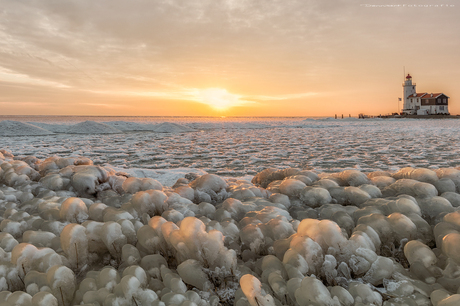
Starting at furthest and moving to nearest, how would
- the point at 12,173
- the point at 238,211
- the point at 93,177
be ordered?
the point at 12,173, the point at 93,177, the point at 238,211

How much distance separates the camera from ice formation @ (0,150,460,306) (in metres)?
1.02

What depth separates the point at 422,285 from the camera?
1028 millimetres

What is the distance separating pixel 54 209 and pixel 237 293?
1474 millimetres

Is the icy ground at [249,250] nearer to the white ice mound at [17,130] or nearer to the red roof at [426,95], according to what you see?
the white ice mound at [17,130]

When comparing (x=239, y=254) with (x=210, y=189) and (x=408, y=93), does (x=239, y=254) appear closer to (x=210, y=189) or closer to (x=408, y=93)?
(x=210, y=189)

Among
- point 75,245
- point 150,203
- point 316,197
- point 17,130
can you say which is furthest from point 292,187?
point 17,130

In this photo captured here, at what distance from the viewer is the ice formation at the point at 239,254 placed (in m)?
Answer: 1.02

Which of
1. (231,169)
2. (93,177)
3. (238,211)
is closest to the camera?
(238,211)

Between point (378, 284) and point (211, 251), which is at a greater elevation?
point (211, 251)

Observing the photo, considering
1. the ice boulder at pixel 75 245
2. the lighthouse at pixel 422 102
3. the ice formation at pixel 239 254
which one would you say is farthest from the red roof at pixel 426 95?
the ice boulder at pixel 75 245

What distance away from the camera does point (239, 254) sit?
1389 mm

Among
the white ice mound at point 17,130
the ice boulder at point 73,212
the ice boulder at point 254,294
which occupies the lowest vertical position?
the ice boulder at point 254,294

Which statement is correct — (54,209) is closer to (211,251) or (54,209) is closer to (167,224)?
(167,224)

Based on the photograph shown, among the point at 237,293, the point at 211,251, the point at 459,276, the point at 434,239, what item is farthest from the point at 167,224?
the point at 434,239
